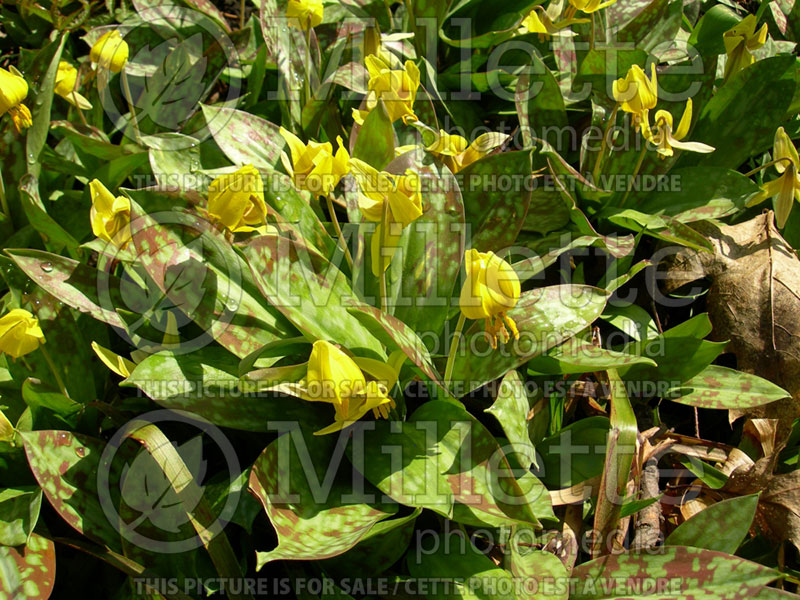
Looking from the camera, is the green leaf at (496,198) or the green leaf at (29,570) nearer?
the green leaf at (29,570)

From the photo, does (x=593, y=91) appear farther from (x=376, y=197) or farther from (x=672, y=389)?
(x=376, y=197)

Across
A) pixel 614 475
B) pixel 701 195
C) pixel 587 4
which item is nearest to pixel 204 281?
pixel 614 475

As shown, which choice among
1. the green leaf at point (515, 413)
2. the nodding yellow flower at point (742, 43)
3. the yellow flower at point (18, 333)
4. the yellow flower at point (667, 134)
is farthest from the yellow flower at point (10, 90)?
the nodding yellow flower at point (742, 43)

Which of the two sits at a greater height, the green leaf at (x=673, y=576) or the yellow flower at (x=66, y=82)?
the yellow flower at (x=66, y=82)

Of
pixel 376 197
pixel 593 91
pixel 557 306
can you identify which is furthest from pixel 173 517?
pixel 593 91

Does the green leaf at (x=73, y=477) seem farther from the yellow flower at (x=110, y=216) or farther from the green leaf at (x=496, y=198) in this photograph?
the green leaf at (x=496, y=198)

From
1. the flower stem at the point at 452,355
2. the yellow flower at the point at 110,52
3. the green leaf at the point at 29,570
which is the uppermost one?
the yellow flower at the point at 110,52

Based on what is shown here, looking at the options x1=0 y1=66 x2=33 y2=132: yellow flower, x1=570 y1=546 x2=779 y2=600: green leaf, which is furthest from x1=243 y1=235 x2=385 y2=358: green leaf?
x1=0 y1=66 x2=33 y2=132: yellow flower

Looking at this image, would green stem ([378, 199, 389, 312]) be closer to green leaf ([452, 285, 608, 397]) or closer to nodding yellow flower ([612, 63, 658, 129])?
green leaf ([452, 285, 608, 397])
